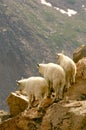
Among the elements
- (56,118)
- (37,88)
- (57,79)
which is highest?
(57,79)

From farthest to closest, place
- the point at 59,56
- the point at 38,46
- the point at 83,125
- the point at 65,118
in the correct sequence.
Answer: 1. the point at 38,46
2. the point at 59,56
3. the point at 65,118
4. the point at 83,125

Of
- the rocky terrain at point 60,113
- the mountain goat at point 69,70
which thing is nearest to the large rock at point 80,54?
the rocky terrain at point 60,113

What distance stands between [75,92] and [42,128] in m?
3.31

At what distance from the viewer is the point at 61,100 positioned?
21.8m

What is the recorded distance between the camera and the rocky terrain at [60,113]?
19.1 metres

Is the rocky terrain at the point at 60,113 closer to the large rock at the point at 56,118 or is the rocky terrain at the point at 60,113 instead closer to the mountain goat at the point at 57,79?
the large rock at the point at 56,118

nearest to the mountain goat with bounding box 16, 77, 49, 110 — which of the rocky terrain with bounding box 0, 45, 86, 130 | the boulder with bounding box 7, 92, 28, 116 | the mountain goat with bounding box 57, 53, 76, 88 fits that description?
the rocky terrain with bounding box 0, 45, 86, 130

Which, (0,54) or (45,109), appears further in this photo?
(0,54)

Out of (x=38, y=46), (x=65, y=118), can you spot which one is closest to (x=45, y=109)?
(x=65, y=118)

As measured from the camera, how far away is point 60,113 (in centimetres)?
1998

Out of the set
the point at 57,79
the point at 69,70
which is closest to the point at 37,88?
the point at 57,79

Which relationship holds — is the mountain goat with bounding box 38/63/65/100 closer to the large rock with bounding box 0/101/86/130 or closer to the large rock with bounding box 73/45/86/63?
the large rock with bounding box 0/101/86/130

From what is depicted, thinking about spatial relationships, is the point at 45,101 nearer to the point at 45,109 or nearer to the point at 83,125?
the point at 45,109

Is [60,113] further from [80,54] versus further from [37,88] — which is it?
[80,54]
